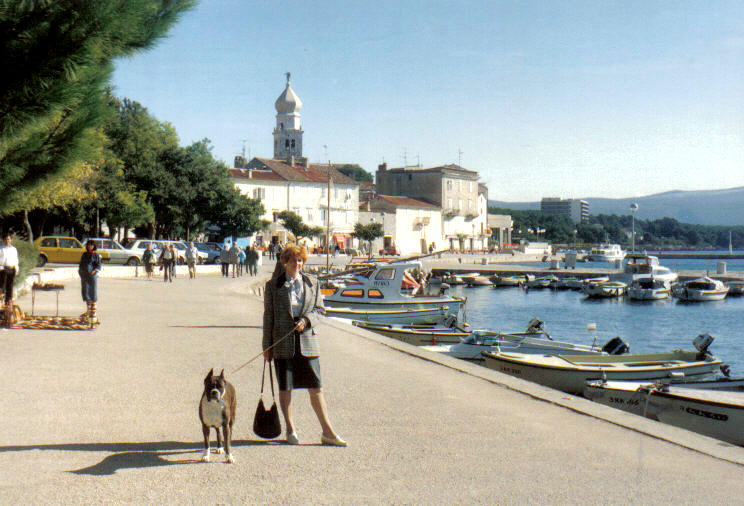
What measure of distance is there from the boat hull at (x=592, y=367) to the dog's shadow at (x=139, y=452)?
1102 centimetres

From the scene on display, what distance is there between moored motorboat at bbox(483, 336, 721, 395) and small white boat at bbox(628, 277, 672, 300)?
41.5 m

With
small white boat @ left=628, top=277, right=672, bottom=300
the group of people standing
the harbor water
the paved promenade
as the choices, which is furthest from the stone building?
the paved promenade

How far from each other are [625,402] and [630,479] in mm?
8977

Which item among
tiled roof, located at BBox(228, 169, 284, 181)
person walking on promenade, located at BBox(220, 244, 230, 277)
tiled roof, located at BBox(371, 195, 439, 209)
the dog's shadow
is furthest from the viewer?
tiled roof, located at BBox(371, 195, 439, 209)

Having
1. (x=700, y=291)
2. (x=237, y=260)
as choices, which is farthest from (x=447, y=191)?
(x=237, y=260)

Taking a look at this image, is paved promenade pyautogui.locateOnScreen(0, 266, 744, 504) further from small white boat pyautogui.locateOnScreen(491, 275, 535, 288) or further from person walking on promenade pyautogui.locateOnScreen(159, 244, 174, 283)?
small white boat pyautogui.locateOnScreen(491, 275, 535, 288)

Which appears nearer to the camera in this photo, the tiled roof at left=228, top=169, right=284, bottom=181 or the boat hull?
the boat hull

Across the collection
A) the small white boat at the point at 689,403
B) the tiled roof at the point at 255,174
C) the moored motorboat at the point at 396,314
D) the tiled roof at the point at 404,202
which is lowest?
the small white boat at the point at 689,403

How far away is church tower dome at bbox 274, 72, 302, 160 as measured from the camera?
128625 millimetres

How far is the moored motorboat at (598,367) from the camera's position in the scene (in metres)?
16.4

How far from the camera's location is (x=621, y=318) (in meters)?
47.6

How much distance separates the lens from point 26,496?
16.8ft

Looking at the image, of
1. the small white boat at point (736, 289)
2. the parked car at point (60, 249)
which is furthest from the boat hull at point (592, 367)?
the small white boat at point (736, 289)

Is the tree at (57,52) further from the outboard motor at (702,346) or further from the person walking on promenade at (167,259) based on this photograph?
the person walking on promenade at (167,259)
